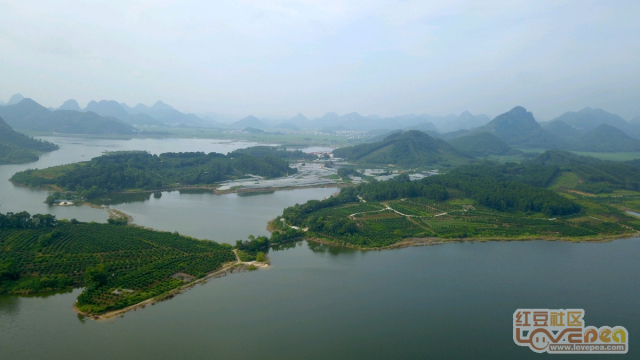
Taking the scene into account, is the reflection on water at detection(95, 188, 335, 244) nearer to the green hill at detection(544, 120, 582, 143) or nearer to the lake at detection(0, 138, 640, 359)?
the lake at detection(0, 138, 640, 359)

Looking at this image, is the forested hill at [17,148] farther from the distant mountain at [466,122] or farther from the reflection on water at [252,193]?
the distant mountain at [466,122]

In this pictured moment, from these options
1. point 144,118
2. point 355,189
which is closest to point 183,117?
point 144,118

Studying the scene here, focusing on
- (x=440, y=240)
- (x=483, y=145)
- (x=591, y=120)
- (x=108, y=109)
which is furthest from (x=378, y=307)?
(x=108, y=109)

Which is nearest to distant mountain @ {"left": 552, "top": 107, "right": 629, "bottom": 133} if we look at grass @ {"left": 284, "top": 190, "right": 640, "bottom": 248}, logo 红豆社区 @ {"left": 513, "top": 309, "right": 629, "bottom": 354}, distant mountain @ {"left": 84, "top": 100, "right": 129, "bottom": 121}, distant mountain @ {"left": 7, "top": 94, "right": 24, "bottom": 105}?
grass @ {"left": 284, "top": 190, "right": 640, "bottom": 248}

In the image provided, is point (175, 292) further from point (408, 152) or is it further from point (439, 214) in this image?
point (408, 152)

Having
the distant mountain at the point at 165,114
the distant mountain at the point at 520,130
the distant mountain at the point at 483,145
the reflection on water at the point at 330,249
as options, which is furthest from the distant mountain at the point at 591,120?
the distant mountain at the point at 165,114

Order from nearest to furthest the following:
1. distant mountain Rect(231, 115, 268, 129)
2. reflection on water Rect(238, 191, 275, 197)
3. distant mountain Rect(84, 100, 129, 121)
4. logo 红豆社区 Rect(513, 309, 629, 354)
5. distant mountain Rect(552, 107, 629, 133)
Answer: logo 红豆社区 Rect(513, 309, 629, 354), reflection on water Rect(238, 191, 275, 197), distant mountain Rect(552, 107, 629, 133), distant mountain Rect(84, 100, 129, 121), distant mountain Rect(231, 115, 268, 129)
